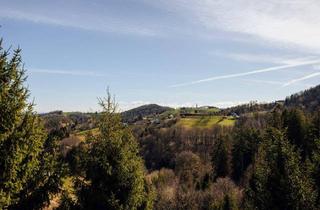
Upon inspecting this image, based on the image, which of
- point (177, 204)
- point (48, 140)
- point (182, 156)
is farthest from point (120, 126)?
point (182, 156)

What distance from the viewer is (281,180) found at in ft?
65.5

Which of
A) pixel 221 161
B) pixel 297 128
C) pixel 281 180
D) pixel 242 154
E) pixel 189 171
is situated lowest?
pixel 189 171

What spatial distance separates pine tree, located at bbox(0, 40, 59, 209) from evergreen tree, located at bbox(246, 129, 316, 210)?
35.9 feet

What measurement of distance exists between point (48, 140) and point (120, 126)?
3.63 metres

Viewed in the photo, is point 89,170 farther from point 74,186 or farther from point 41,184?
point 41,184

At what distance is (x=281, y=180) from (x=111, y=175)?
8123mm

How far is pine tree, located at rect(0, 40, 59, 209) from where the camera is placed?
602 inches

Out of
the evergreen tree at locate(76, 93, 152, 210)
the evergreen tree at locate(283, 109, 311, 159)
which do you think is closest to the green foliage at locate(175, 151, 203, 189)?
the evergreen tree at locate(283, 109, 311, 159)

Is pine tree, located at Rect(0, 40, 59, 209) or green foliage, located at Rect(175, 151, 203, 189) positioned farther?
green foliage, located at Rect(175, 151, 203, 189)

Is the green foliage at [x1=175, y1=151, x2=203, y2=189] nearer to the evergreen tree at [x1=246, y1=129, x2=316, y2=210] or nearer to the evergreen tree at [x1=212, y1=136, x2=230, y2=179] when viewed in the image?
the evergreen tree at [x1=212, y1=136, x2=230, y2=179]

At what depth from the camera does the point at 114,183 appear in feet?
65.9

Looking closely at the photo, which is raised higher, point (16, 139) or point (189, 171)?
point (16, 139)

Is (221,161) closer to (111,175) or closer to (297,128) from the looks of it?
(297,128)

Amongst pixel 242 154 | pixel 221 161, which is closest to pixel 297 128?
pixel 242 154
